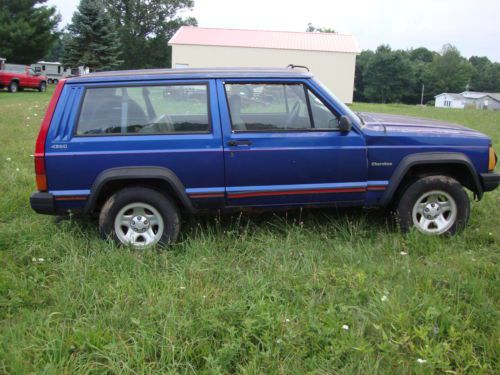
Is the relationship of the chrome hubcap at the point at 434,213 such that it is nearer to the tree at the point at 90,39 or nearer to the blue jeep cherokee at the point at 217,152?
the blue jeep cherokee at the point at 217,152

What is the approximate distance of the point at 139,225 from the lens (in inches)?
171

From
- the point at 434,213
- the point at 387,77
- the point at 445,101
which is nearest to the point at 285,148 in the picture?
the point at 434,213

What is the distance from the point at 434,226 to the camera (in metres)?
4.68

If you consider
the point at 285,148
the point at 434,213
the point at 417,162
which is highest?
the point at 285,148

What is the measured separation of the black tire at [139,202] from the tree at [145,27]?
55880 millimetres

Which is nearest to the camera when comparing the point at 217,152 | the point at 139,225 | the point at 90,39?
the point at 217,152

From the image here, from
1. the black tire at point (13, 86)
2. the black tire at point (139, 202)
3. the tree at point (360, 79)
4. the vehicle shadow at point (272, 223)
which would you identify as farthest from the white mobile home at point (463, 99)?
the black tire at point (139, 202)

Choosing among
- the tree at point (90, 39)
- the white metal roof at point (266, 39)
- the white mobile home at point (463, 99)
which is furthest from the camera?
the white mobile home at point (463, 99)

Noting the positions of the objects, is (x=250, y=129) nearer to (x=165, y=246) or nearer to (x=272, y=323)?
(x=165, y=246)

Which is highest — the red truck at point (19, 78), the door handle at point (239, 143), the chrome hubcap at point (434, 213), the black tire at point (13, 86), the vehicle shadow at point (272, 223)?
the red truck at point (19, 78)

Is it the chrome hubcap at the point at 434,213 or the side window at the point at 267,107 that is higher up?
the side window at the point at 267,107

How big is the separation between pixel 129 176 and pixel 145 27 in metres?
59.3

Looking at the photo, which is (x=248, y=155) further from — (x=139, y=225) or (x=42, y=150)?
(x=42, y=150)

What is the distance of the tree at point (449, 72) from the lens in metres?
101
